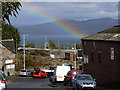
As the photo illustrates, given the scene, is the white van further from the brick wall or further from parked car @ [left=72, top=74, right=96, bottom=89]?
parked car @ [left=72, top=74, right=96, bottom=89]

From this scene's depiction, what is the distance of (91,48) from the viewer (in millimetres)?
43844

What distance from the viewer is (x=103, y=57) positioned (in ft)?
129

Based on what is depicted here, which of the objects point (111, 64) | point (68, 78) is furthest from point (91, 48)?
point (68, 78)

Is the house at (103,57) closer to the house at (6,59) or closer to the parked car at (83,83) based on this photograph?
the parked car at (83,83)

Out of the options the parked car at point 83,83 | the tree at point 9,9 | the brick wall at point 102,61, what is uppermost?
the tree at point 9,9

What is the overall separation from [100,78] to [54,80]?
19.9ft

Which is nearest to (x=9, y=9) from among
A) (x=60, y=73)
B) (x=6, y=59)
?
(x=60, y=73)

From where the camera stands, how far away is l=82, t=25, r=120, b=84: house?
35.2 m

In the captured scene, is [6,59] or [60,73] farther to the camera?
[6,59]

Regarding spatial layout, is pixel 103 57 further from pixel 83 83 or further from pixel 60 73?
pixel 83 83

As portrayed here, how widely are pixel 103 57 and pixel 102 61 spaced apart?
0.64 meters

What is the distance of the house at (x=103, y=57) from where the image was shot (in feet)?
115

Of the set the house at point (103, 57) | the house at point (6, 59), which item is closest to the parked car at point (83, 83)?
the house at point (103, 57)

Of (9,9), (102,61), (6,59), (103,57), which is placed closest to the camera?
(9,9)
